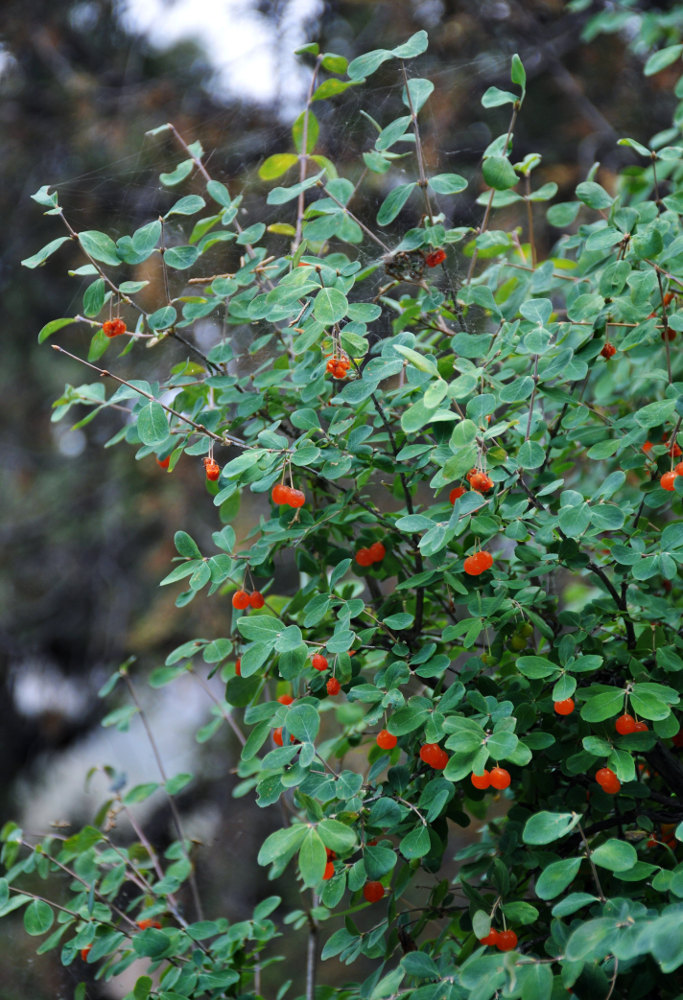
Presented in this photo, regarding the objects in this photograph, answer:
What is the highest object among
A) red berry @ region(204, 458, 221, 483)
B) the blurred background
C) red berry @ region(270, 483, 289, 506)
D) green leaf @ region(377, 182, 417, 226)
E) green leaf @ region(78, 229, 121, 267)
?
green leaf @ region(78, 229, 121, 267)

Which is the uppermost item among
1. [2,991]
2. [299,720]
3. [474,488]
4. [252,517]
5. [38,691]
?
[474,488]

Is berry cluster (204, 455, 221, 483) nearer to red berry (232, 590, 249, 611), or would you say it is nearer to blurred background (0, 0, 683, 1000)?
red berry (232, 590, 249, 611)

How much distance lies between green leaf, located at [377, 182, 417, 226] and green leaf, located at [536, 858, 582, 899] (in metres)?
0.80

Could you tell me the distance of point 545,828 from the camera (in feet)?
2.75

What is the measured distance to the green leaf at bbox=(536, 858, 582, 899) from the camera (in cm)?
83

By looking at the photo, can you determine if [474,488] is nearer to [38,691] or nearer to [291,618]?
[291,618]

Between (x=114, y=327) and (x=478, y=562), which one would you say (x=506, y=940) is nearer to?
(x=478, y=562)

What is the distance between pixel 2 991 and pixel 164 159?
1.53 metres

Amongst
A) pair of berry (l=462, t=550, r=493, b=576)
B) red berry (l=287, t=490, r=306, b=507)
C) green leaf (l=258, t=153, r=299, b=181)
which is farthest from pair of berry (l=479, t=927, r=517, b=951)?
green leaf (l=258, t=153, r=299, b=181)

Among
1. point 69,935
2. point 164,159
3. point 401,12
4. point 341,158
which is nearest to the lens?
point 164,159

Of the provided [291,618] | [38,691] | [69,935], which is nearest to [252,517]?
[38,691]

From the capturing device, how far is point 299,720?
35.5 inches

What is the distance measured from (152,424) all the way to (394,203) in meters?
0.44

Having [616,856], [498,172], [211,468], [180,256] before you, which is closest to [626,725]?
[616,856]
